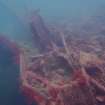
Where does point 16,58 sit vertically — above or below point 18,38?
above

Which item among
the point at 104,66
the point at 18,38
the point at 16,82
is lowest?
the point at 18,38

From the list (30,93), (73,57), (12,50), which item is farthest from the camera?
(12,50)

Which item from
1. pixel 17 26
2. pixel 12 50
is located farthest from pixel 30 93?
pixel 17 26

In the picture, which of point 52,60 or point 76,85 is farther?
point 52,60

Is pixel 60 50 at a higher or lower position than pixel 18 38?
higher

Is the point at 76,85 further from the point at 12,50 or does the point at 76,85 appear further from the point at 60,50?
the point at 12,50

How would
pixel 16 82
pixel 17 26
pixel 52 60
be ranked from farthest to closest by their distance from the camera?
pixel 17 26
pixel 52 60
pixel 16 82

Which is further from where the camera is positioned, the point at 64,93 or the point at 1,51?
the point at 1,51

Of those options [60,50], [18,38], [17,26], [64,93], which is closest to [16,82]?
[64,93]

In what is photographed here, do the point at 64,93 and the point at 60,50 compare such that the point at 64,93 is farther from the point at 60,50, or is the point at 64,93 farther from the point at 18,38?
the point at 18,38
